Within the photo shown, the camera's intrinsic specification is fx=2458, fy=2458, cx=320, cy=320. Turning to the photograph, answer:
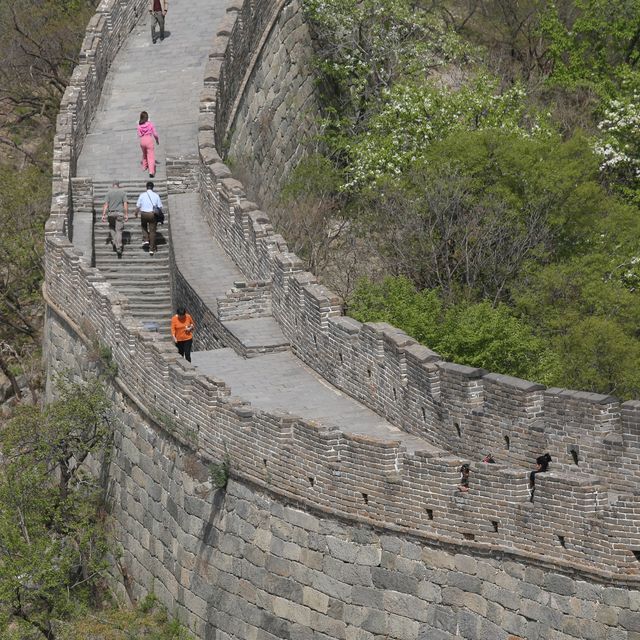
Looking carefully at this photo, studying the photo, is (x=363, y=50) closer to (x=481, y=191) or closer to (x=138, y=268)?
(x=481, y=191)

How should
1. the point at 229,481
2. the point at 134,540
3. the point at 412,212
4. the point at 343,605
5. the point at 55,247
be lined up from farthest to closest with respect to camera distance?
the point at 412,212 < the point at 55,247 < the point at 134,540 < the point at 229,481 < the point at 343,605

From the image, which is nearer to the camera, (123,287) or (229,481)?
(229,481)

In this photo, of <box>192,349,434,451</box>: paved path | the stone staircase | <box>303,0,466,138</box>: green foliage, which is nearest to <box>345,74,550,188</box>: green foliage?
<box>303,0,466,138</box>: green foliage

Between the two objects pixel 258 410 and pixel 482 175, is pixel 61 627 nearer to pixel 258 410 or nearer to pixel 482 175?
pixel 258 410

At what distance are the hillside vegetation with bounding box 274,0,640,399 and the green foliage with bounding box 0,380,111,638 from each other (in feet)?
16.2

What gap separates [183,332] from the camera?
116 ft

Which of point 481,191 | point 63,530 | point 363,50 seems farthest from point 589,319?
point 363,50

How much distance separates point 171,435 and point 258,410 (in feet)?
8.47

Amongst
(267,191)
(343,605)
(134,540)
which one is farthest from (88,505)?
(267,191)

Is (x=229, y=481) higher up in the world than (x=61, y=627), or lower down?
higher up

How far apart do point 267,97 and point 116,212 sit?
1040 cm

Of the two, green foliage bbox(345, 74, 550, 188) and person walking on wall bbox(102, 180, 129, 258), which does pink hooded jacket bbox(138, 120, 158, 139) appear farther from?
green foliage bbox(345, 74, 550, 188)

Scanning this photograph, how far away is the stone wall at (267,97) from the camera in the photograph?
47.4 m

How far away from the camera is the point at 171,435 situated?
111 feet
